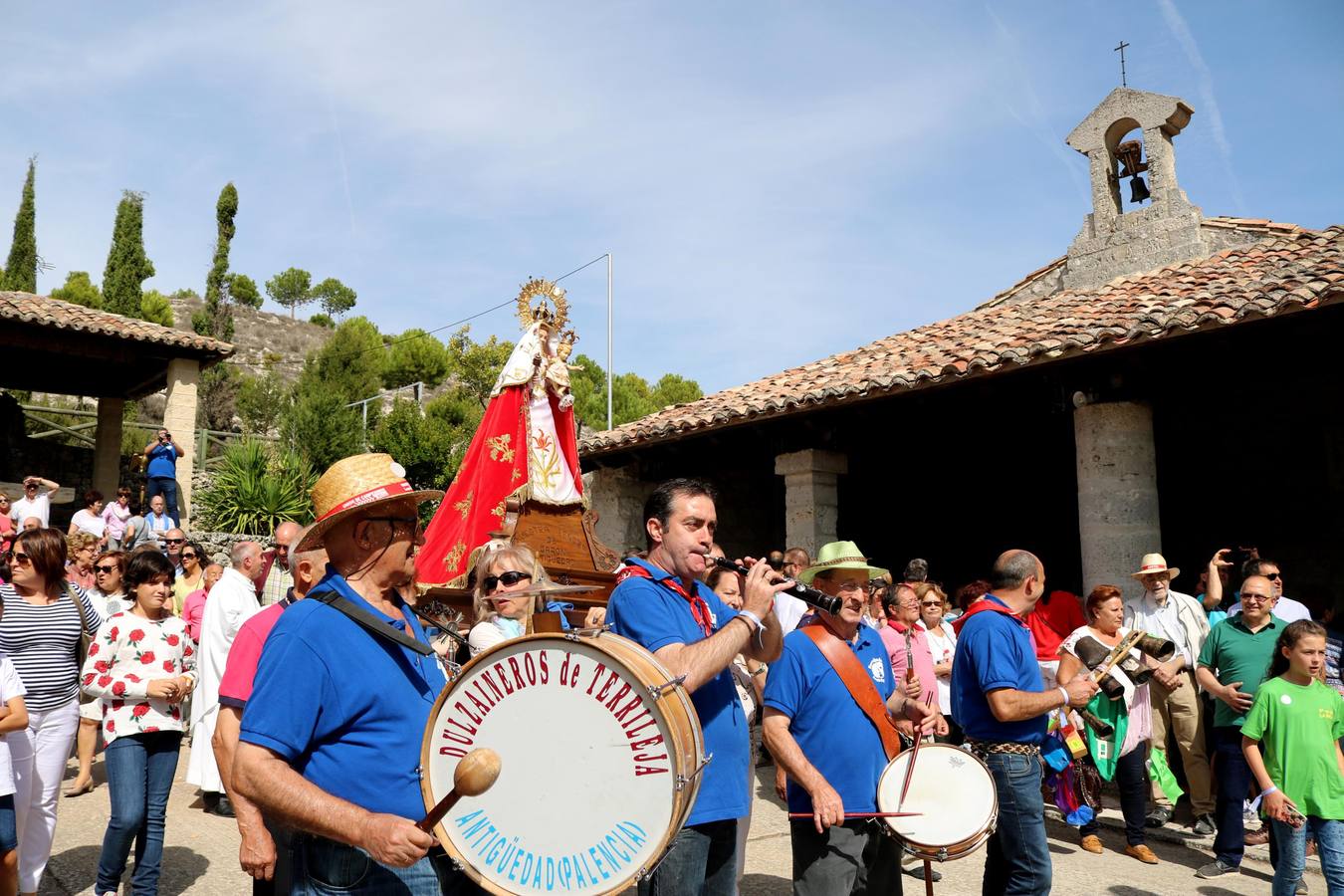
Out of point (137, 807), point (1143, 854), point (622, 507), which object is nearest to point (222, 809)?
point (137, 807)

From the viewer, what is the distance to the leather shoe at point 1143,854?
240 inches

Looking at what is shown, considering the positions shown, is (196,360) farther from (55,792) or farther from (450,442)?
(55,792)

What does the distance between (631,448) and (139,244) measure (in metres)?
33.1

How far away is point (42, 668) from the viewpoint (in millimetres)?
4348

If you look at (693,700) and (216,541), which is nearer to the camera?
(693,700)

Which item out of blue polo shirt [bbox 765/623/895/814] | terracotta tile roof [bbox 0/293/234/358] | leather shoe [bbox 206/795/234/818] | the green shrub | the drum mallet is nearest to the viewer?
the drum mallet

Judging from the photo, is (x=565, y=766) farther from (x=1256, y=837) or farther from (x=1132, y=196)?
(x=1132, y=196)

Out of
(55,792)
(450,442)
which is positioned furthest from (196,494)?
(55,792)

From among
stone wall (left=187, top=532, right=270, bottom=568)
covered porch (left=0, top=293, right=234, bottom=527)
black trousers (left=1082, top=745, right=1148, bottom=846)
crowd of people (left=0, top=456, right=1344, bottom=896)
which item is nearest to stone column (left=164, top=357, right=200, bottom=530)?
covered porch (left=0, top=293, right=234, bottom=527)

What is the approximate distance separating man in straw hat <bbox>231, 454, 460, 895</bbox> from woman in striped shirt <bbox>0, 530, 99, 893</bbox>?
8.87ft

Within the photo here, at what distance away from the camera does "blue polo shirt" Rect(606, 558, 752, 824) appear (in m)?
2.74

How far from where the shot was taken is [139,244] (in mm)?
38219

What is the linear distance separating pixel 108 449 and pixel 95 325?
3841mm

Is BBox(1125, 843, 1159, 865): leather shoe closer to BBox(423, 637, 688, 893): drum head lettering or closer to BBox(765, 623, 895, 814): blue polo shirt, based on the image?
BBox(765, 623, 895, 814): blue polo shirt
